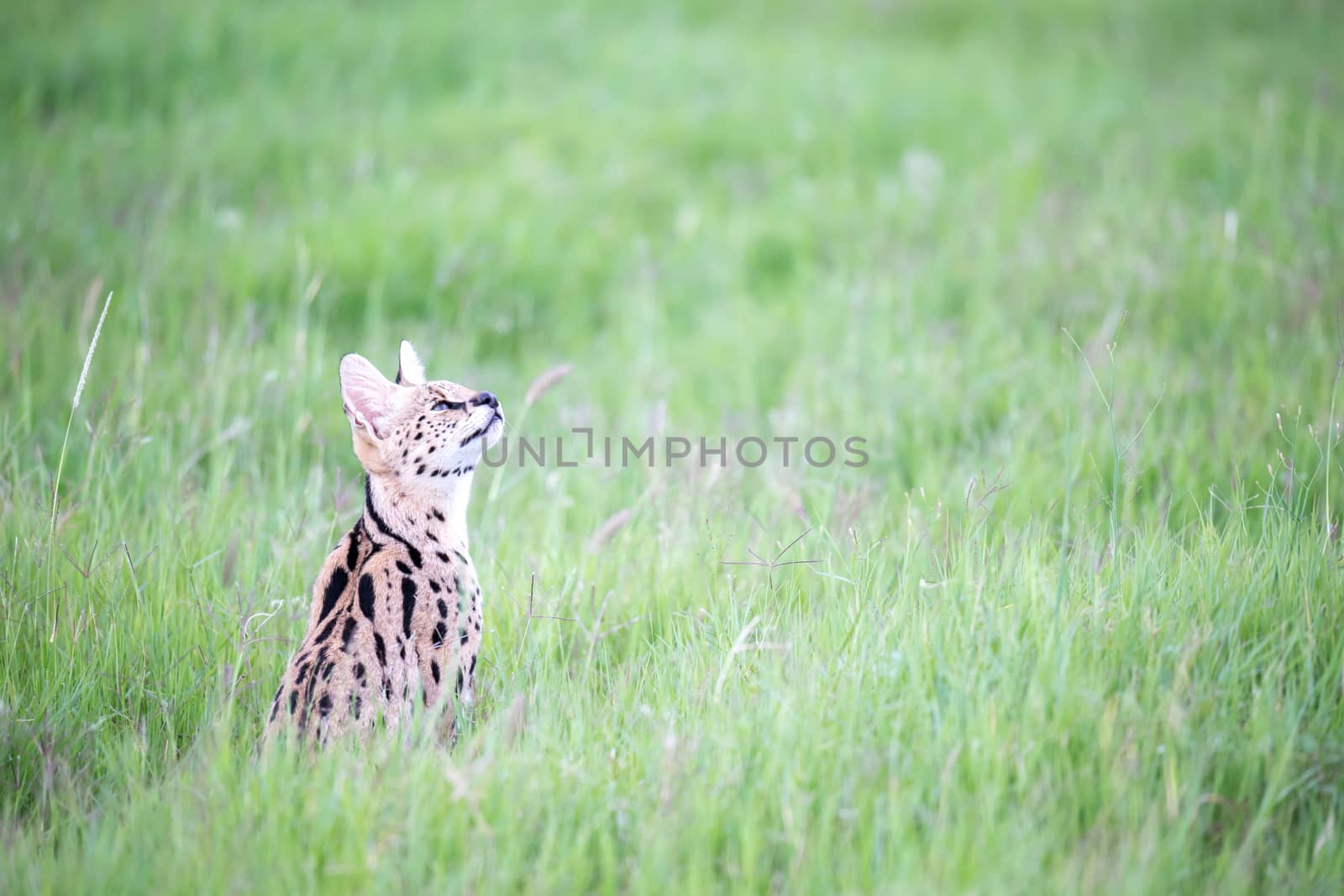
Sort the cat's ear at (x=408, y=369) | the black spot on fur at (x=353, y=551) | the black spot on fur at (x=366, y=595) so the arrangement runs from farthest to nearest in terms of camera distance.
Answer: the cat's ear at (x=408, y=369)
the black spot on fur at (x=353, y=551)
the black spot on fur at (x=366, y=595)

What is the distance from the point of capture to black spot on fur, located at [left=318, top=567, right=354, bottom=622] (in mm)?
3229

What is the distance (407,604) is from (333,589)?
9.9 inches

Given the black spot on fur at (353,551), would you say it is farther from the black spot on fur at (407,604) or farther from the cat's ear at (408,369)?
the cat's ear at (408,369)

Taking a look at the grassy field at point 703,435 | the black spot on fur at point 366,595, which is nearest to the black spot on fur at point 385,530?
the black spot on fur at point 366,595

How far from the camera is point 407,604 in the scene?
3246 mm

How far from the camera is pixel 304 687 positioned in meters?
2.95

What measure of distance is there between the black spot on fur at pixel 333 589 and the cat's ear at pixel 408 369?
2.67ft

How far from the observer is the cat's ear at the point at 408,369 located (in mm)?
3846

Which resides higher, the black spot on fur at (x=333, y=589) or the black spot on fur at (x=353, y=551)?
the black spot on fur at (x=353, y=551)

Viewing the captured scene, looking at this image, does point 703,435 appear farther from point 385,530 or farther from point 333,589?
point 333,589

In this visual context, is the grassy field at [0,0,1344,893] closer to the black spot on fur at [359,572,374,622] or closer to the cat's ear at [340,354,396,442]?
the black spot on fur at [359,572,374,622]

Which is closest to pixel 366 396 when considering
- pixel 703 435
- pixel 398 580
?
pixel 398 580

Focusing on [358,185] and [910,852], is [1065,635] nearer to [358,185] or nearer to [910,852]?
[910,852]

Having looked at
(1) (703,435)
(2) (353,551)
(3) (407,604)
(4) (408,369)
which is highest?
(4) (408,369)
